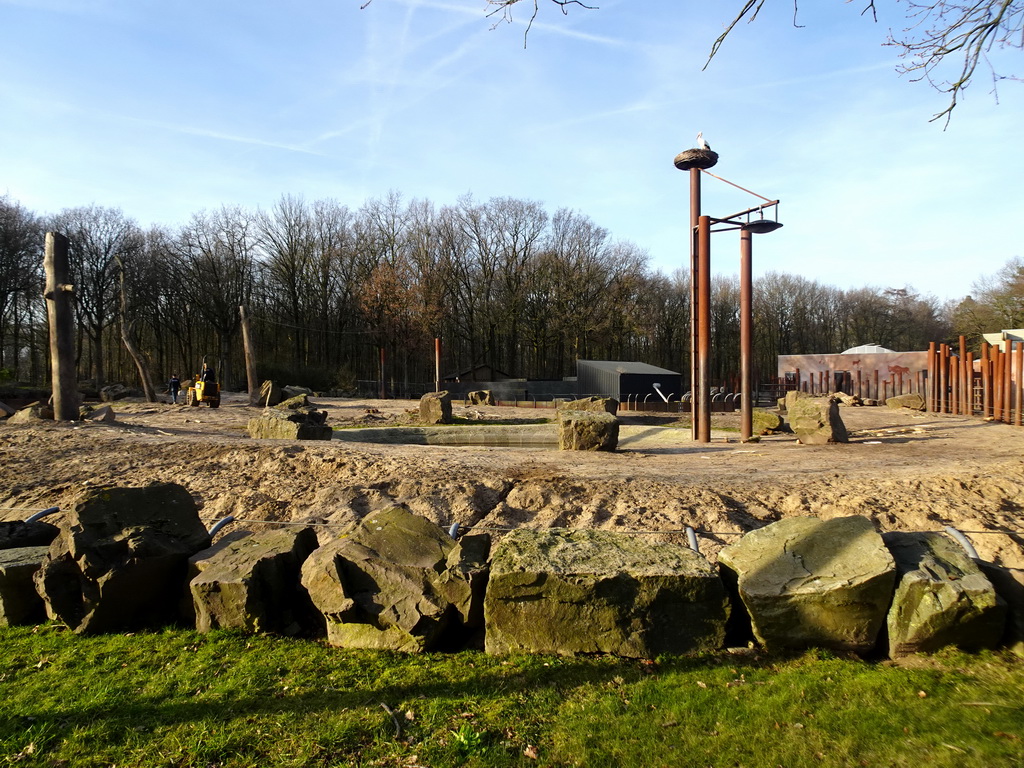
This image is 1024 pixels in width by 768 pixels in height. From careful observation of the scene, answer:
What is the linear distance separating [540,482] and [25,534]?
507cm

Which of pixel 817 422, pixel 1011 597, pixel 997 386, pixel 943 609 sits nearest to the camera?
pixel 943 609

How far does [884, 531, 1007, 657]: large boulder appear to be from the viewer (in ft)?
12.7

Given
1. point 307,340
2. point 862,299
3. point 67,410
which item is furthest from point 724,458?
point 862,299

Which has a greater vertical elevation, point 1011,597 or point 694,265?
point 694,265

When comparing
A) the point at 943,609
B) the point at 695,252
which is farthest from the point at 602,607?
the point at 695,252

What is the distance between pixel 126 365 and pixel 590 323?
30536 mm

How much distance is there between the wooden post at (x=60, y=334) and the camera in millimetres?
12836

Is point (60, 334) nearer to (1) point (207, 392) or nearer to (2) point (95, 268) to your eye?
(1) point (207, 392)

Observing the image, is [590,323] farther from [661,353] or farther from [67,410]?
[67,410]

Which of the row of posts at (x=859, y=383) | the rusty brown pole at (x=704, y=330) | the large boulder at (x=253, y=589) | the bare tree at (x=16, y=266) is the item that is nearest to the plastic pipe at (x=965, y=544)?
the large boulder at (x=253, y=589)

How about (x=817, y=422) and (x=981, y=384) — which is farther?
(x=981, y=384)

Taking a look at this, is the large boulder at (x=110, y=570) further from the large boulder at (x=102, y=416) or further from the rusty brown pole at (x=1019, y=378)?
the rusty brown pole at (x=1019, y=378)

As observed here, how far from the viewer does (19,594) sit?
16.2 ft

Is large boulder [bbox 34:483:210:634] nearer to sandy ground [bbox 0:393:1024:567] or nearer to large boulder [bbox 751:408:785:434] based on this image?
sandy ground [bbox 0:393:1024:567]
